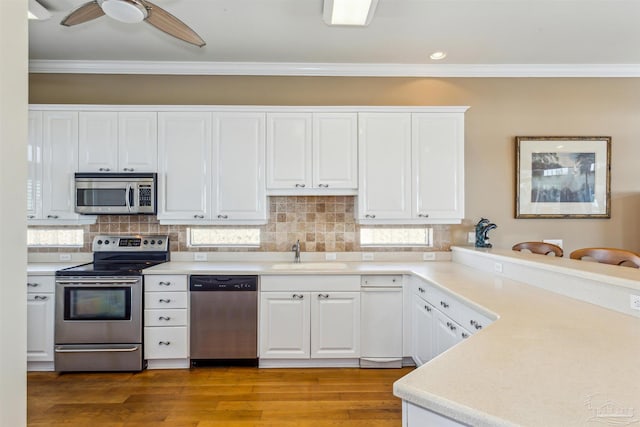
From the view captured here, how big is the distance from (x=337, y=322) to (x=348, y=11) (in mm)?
2418

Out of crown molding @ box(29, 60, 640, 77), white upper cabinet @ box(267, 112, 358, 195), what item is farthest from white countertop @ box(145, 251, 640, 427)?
crown molding @ box(29, 60, 640, 77)

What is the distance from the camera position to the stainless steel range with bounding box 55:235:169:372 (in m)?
2.79

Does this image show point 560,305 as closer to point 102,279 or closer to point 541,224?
point 541,224

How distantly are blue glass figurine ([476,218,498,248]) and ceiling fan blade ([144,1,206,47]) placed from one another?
9.78 ft

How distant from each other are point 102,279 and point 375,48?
312 centimetres

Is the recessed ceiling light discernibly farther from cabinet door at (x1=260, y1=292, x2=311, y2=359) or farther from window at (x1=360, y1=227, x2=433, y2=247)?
cabinet door at (x1=260, y1=292, x2=311, y2=359)

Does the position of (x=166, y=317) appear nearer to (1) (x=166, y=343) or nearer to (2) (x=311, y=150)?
(1) (x=166, y=343)

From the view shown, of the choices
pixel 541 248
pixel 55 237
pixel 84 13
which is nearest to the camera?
pixel 84 13

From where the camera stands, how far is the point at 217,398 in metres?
2.45

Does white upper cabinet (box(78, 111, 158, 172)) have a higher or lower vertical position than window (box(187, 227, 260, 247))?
higher

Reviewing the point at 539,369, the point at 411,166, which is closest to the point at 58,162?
the point at 411,166

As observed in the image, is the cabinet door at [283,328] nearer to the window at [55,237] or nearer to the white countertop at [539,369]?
the white countertop at [539,369]

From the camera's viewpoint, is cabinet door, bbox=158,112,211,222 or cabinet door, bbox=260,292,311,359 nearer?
cabinet door, bbox=260,292,311,359

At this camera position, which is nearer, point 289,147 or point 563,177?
point 289,147
